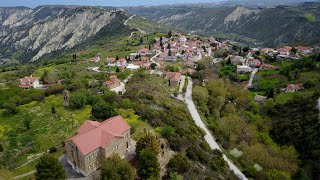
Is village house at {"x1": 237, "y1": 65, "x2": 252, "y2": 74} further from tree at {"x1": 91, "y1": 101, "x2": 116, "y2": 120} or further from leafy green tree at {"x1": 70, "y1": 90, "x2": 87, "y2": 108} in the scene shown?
tree at {"x1": 91, "y1": 101, "x2": 116, "y2": 120}

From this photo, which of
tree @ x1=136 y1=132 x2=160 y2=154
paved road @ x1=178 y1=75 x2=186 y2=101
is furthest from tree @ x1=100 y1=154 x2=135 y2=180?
paved road @ x1=178 y1=75 x2=186 y2=101

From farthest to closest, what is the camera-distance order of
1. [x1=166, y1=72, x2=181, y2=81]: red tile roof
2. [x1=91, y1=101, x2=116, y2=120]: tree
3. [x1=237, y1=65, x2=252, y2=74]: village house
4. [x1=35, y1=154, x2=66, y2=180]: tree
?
[x1=237, y1=65, x2=252, y2=74]: village house < [x1=166, y1=72, x2=181, y2=81]: red tile roof < [x1=91, y1=101, x2=116, y2=120]: tree < [x1=35, y1=154, x2=66, y2=180]: tree

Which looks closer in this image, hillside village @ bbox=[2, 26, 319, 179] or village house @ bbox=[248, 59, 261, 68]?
hillside village @ bbox=[2, 26, 319, 179]

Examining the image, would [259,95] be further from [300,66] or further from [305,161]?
[305,161]

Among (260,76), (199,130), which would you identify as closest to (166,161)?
(199,130)

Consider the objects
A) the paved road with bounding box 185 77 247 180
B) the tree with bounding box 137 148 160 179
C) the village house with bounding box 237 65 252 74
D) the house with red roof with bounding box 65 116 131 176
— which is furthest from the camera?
the village house with bounding box 237 65 252 74

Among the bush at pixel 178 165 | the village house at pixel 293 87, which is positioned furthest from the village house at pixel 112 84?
the village house at pixel 293 87

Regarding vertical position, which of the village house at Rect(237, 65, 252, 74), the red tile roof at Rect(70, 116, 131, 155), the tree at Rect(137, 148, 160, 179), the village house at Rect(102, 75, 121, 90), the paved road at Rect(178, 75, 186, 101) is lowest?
the paved road at Rect(178, 75, 186, 101)

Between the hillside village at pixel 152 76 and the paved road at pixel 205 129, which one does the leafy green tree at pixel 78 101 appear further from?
the paved road at pixel 205 129

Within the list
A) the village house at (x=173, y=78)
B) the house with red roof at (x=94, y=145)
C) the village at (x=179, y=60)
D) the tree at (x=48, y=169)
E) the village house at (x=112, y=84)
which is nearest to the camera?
the tree at (x=48, y=169)
